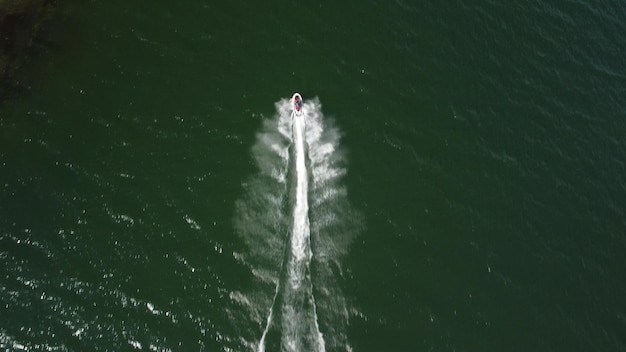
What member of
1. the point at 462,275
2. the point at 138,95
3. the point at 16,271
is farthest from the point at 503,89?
the point at 16,271

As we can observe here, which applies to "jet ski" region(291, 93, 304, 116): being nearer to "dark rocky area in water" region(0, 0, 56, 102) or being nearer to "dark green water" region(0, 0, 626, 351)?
"dark green water" region(0, 0, 626, 351)

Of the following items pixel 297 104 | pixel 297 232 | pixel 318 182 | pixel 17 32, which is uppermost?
pixel 297 104

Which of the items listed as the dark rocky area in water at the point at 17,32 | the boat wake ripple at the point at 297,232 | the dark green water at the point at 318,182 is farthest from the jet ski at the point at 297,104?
the dark rocky area in water at the point at 17,32

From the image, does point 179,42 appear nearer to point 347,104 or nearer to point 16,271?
point 347,104

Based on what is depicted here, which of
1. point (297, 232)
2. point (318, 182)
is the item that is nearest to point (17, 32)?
point (318, 182)

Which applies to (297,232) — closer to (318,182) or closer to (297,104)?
(318,182)

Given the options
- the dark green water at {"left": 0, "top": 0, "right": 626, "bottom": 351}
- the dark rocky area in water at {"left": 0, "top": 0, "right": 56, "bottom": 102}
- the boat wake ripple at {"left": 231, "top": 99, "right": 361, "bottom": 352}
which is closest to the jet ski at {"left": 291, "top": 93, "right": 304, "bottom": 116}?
the boat wake ripple at {"left": 231, "top": 99, "right": 361, "bottom": 352}

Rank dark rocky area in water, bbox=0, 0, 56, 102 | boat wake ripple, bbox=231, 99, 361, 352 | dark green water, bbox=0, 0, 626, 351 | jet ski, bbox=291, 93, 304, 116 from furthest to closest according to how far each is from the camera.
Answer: dark rocky area in water, bbox=0, 0, 56, 102, jet ski, bbox=291, 93, 304, 116, dark green water, bbox=0, 0, 626, 351, boat wake ripple, bbox=231, 99, 361, 352

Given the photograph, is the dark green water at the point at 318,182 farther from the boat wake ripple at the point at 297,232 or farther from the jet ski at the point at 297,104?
the jet ski at the point at 297,104
